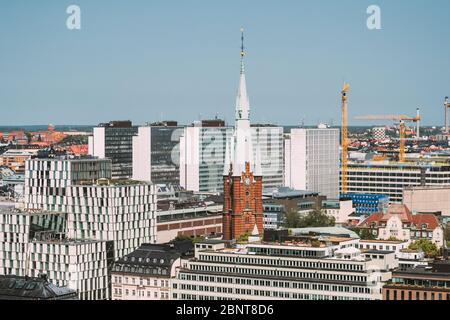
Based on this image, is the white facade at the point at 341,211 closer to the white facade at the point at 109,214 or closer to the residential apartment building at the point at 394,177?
the residential apartment building at the point at 394,177

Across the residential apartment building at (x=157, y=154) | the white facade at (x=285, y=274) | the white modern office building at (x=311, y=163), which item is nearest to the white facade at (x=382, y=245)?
the white facade at (x=285, y=274)

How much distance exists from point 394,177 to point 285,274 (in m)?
48.3

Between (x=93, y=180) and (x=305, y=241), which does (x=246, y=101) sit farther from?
(x=305, y=241)

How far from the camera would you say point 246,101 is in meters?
56.3

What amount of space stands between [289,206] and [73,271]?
25256 millimetres

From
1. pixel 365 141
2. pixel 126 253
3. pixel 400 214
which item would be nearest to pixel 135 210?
pixel 126 253

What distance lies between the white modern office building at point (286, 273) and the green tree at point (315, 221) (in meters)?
18.2

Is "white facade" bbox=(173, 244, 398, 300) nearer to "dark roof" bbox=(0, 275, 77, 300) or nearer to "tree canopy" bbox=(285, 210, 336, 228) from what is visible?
"dark roof" bbox=(0, 275, 77, 300)

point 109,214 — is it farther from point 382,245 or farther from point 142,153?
point 142,153

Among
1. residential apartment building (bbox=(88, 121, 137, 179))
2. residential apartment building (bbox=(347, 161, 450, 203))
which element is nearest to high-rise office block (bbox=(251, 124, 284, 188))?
residential apartment building (bbox=(347, 161, 450, 203))

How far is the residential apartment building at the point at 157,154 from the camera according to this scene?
312 ft

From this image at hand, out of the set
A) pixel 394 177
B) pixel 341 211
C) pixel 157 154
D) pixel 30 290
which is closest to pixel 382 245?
pixel 30 290

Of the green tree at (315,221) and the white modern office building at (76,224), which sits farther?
the green tree at (315,221)

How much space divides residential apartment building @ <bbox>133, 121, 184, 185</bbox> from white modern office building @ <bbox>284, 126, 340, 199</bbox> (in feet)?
30.3
